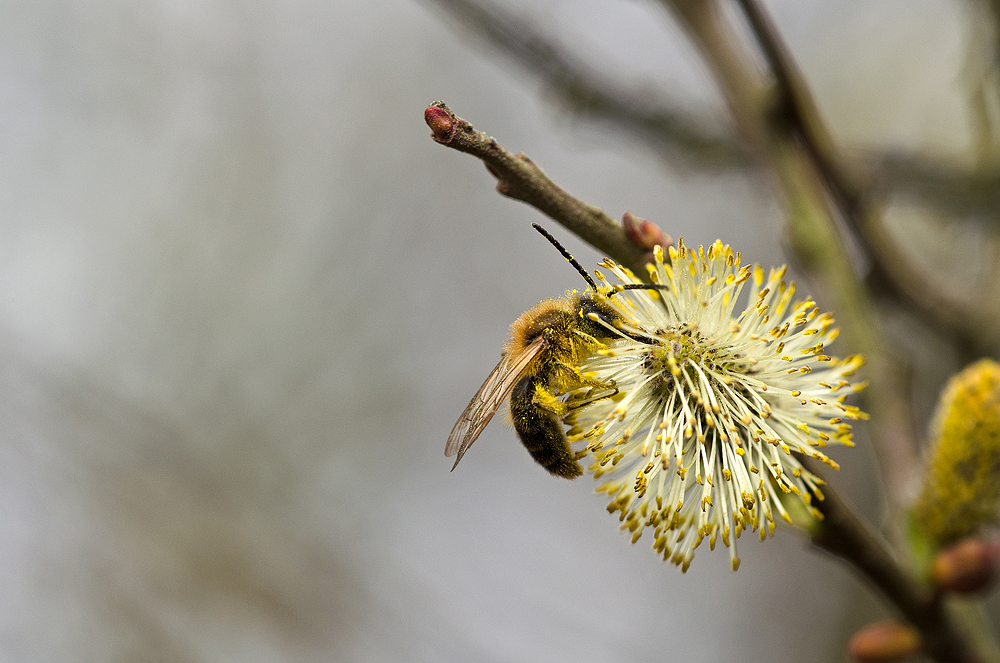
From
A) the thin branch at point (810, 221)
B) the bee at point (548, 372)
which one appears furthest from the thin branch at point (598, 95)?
the bee at point (548, 372)

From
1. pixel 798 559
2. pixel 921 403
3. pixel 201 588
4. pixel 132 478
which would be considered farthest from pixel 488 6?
pixel 798 559

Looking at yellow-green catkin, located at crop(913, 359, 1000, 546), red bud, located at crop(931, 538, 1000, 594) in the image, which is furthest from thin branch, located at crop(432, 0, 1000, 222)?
red bud, located at crop(931, 538, 1000, 594)

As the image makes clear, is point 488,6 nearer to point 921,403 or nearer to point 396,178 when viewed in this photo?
point 396,178

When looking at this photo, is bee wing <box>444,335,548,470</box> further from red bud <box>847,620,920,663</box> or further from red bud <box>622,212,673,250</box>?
red bud <box>847,620,920,663</box>

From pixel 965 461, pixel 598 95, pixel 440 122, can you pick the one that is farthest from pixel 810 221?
pixel 440 122

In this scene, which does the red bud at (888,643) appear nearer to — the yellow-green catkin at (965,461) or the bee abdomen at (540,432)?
the yellow-green catkin at (965,461)

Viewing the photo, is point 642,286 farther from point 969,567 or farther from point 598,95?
point 598,95

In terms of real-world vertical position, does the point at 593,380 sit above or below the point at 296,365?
below
